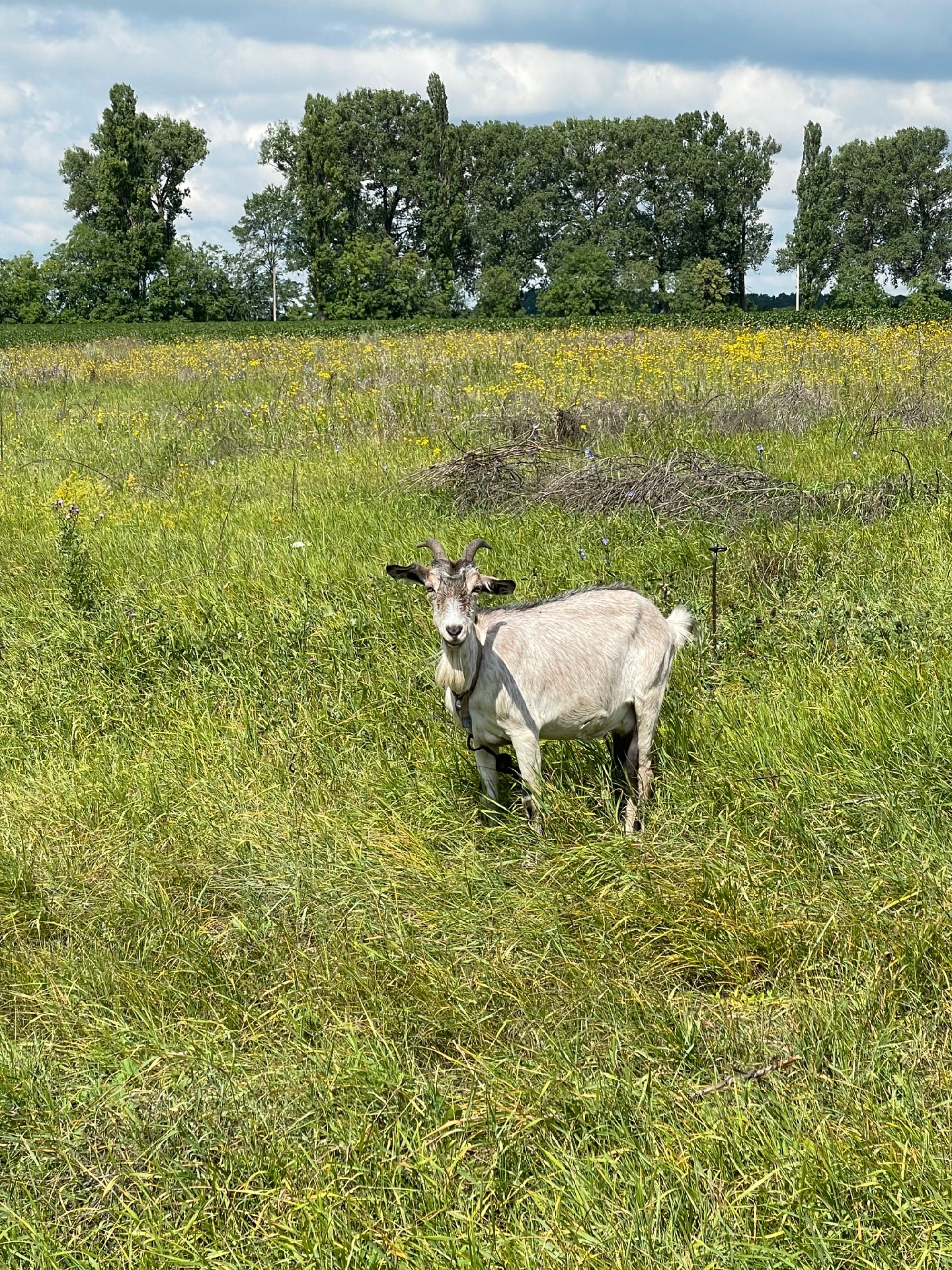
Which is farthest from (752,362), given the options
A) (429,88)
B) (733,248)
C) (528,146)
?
(528,146)

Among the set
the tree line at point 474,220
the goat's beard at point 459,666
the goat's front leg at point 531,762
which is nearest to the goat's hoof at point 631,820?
the goat's front leg at point 531,762

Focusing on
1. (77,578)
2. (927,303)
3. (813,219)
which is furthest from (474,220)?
(77,578)

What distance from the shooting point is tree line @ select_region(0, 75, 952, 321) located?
65.5m

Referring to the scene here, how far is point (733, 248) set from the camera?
82.7 m

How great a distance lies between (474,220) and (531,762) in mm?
88289

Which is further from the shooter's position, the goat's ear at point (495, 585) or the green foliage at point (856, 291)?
the green foliage at point (856, 291)

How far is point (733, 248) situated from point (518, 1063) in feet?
292

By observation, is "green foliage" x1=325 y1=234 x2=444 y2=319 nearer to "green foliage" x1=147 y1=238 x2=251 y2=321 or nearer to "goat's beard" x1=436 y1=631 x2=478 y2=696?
"green foliage" x1=147 y1=238 x2=251 y2=321

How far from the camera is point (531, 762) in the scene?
14.0 ft

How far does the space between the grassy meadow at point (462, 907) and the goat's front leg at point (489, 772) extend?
15 centimetres

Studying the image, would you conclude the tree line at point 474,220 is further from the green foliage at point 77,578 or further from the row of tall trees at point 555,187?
the green foliage at point 77,578

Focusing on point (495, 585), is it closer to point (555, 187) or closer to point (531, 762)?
point (531, 762)

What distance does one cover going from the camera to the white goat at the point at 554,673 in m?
4.18

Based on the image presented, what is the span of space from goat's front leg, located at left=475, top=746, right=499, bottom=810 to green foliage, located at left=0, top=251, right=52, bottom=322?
7479 centimetres
